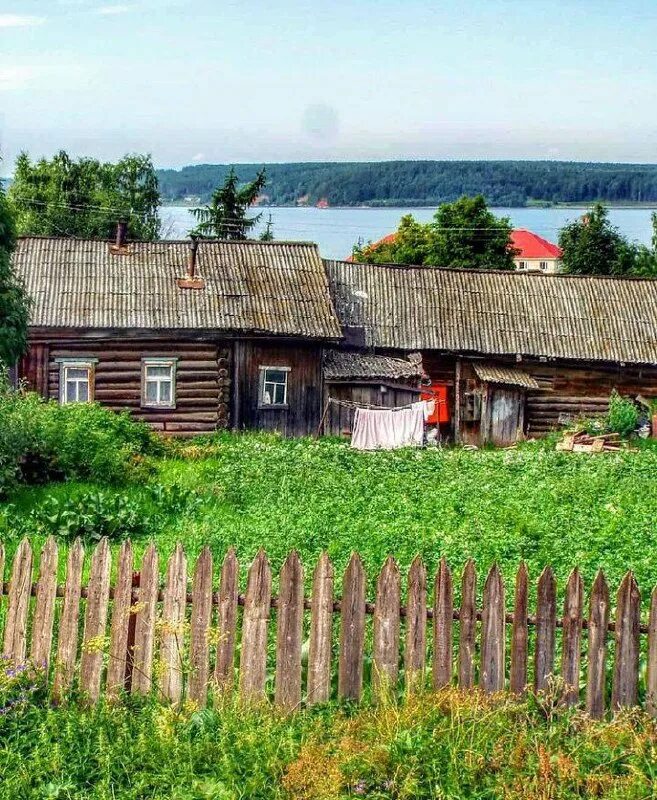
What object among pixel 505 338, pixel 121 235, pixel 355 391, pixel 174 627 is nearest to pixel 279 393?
pixel 355 391

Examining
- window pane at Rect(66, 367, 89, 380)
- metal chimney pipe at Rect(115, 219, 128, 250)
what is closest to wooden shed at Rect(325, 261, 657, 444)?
metal chimney pipe at Rect(115, 219, 128, 250)

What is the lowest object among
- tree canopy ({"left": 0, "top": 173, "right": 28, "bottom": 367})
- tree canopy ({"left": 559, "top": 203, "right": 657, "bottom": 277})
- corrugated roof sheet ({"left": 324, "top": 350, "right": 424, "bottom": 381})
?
corrugated roof sheet ({"left": 324, "top": 350, "right": 424, "bottom": 381})

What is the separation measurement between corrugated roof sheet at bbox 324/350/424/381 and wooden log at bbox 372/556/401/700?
19421 mm

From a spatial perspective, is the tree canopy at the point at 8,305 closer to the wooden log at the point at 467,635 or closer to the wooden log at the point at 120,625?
the wooden log at the point at 120,625

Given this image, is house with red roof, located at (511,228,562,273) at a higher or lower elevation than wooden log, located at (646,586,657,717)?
higher

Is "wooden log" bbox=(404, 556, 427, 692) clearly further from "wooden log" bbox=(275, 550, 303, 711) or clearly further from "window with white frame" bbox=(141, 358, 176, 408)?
"window with white frame" bbox=(141, 358, 176, 408)

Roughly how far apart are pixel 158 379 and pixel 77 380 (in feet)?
6.17

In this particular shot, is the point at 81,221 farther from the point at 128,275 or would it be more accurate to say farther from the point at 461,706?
the point at 461,706

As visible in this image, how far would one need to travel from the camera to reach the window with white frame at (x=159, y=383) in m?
25.9

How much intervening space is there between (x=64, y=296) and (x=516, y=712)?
21.0 m

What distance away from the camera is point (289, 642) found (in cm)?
697

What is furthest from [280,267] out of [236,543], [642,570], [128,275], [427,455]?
[642,570]

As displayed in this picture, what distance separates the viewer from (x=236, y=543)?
450 inches

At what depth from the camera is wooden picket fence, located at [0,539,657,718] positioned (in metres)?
6.73
